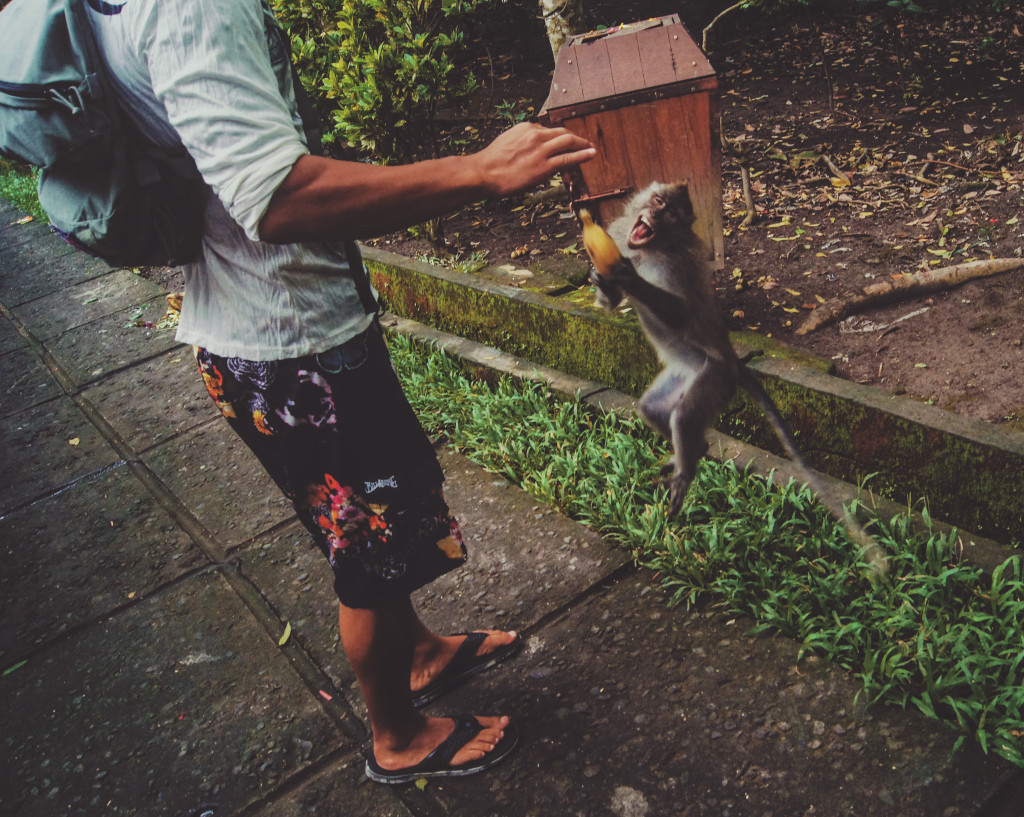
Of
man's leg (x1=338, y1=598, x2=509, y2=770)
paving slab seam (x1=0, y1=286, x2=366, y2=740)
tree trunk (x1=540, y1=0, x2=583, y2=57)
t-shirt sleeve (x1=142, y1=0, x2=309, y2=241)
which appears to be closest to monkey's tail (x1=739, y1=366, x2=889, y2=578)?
man's leg (x1=338, y1=598, x2=509, y2=770)

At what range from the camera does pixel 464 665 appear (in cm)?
241

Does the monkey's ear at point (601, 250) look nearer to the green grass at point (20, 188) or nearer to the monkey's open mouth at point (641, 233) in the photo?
the monkey's open mouth at point (641, 233)

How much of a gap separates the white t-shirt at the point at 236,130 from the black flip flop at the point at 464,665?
3.87 ft

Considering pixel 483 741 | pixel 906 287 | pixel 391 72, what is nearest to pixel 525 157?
pixel 483 741

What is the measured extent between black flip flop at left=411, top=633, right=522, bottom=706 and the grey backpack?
140 cm

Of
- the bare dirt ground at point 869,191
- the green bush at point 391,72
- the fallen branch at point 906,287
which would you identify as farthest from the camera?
the green bush at point 391,72

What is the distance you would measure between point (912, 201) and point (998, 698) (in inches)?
121

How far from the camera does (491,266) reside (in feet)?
14.3

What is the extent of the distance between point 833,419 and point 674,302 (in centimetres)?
111

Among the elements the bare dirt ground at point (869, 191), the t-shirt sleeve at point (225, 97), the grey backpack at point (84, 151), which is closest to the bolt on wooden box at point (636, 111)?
the t-shirt sleeve at point (225, 97)

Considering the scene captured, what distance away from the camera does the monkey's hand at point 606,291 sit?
1.71 meters

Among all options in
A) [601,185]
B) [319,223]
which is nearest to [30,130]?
[319,223]

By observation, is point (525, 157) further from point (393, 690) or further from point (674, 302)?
point (393, 690)

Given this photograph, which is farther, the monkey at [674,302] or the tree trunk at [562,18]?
the tree trunk at [562,18]
